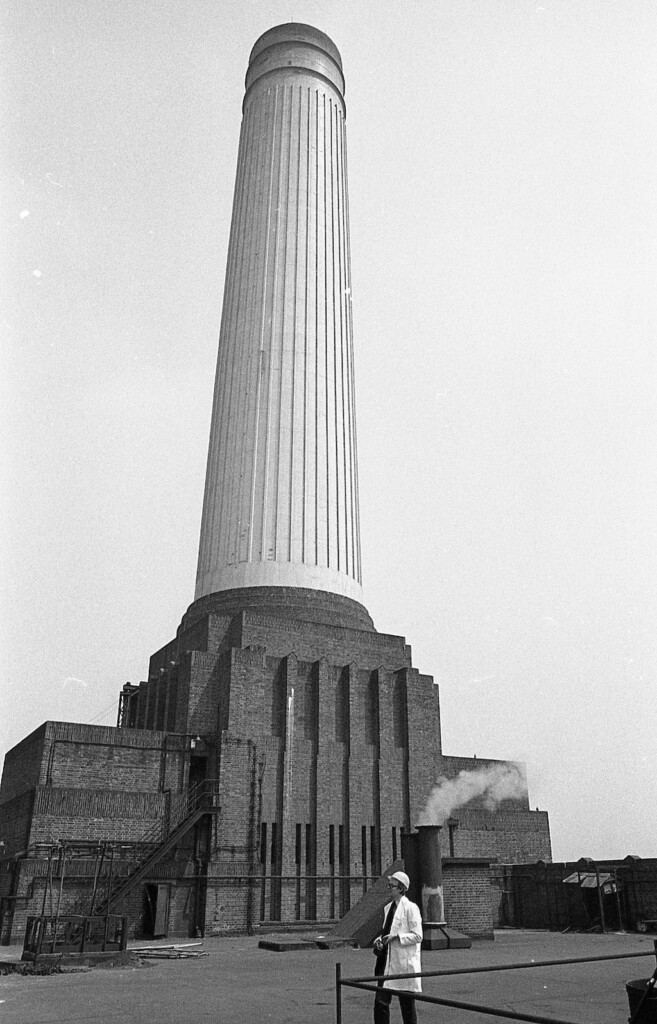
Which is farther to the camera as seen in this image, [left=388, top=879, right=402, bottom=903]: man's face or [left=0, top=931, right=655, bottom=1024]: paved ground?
[left=0, top=931, right=655, bottom=1024]: paved ground

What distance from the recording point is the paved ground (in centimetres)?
1156

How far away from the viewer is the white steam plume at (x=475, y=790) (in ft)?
110

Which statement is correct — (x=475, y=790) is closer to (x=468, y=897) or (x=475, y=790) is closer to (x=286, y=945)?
(x=468, y=897)

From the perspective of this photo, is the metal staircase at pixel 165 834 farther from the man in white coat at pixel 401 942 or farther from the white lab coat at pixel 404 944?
the white lab coat at pixel 404 944

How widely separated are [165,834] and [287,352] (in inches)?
892

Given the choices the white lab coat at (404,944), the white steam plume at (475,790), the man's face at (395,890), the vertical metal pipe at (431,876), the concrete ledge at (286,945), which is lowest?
the concrete ledge at (286,945)

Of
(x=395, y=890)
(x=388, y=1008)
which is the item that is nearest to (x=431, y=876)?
(x=395, y=890)

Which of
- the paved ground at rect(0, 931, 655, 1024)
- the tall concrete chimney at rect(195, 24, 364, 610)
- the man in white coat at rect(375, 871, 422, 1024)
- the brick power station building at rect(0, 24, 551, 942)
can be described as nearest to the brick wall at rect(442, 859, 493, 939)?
the brick power station building at rect(0, 24, 551, 942)

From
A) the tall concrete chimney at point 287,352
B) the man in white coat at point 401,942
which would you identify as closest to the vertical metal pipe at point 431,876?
the man in white coat at point 401,942

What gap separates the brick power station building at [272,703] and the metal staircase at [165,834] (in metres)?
0.07

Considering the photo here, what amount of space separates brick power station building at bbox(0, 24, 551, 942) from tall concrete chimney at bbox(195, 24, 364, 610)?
11 cm

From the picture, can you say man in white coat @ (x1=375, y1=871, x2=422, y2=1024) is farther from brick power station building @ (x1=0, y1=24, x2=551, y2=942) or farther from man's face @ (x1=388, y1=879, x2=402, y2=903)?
brick power station building @ (x1=0, y1=24, x2=551, y2=942)

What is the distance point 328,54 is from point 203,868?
1736 inches

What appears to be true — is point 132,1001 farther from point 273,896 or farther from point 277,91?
point 277,91
